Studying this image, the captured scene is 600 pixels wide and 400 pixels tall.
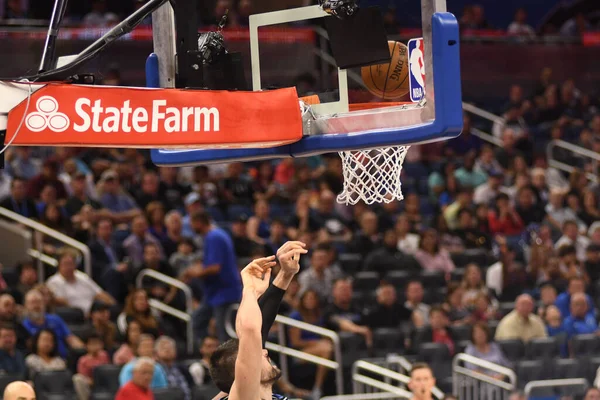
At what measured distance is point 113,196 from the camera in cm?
1142

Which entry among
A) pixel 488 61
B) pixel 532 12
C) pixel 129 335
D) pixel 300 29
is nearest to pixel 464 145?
pixel 488 61

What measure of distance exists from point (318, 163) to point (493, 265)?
3069 mm

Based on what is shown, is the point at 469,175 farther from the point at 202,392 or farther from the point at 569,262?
the point at 202,392

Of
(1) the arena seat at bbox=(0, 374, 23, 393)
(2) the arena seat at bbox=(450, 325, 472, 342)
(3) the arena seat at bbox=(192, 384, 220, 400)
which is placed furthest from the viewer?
(2) the arena seat at bbox=(450, 325, 472, 342)

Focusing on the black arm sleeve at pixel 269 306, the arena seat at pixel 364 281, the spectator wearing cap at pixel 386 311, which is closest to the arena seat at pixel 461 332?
the spectator wearing cap at pixel 386 311

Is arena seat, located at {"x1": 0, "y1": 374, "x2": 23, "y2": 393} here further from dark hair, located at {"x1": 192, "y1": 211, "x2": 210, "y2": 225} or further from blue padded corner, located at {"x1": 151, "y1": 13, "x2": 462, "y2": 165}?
blue padded corner, located at {"x1": 151, "y1": 13, "x2": 462, "y2": 165}

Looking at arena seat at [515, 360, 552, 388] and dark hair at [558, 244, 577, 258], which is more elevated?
dark hair at [558, 244, 577, 258]

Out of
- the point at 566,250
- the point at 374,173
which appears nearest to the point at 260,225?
the point at 566,250

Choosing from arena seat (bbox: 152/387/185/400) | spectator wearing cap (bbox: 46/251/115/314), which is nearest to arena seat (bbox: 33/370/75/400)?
arena seat (bbox: 152/387/185/400)

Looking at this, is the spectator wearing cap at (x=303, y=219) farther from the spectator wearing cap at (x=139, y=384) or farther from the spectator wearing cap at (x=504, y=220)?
the spectator wearing cap at (x=139, y=384)

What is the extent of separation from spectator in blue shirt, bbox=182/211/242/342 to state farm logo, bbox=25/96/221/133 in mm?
5081

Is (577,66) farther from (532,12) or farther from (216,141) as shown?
(216,141)

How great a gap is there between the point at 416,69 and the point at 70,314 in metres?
5.57

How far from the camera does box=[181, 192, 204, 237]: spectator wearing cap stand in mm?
11227
